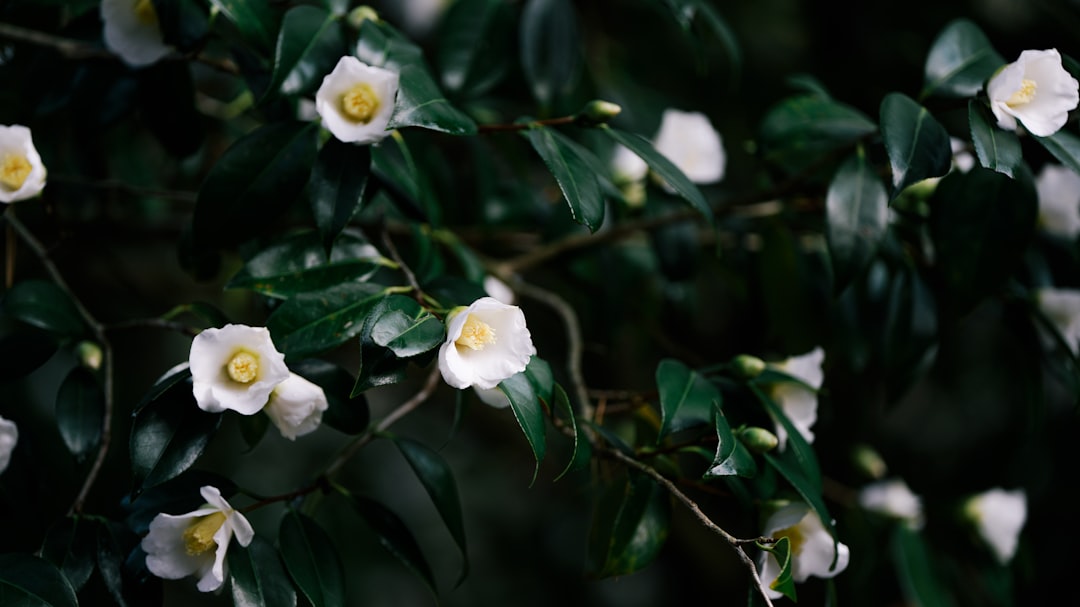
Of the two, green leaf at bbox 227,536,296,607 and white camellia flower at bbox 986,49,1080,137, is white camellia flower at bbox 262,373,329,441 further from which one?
white camellia flower at bbox 986,49,1080,137

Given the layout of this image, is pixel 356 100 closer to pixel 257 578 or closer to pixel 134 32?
pixel 134 32

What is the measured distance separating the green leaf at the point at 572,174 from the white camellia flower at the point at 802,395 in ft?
0.89

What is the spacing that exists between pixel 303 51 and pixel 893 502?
3.06 ft

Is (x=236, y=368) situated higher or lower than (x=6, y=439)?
higher

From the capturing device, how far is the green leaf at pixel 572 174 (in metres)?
0.68

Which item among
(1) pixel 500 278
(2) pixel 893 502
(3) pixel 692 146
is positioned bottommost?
(2) pixel 893 502

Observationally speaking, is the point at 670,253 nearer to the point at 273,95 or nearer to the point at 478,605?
the point at 273,95

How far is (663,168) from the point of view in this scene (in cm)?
75

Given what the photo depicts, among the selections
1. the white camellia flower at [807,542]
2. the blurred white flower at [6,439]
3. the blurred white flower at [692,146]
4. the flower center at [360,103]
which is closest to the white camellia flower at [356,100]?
the flower center at [360,103]

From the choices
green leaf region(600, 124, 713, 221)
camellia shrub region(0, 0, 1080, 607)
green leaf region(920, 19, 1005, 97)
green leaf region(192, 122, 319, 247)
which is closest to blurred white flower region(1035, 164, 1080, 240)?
camellia shrub region(0, 0, 1080, 607)

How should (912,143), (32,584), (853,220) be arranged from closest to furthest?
(32,584) < (912,143) < (853,220)

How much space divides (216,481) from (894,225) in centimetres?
76

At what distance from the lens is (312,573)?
690mm

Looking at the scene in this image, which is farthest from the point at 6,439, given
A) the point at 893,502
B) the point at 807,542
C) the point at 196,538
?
the point at 893,502
